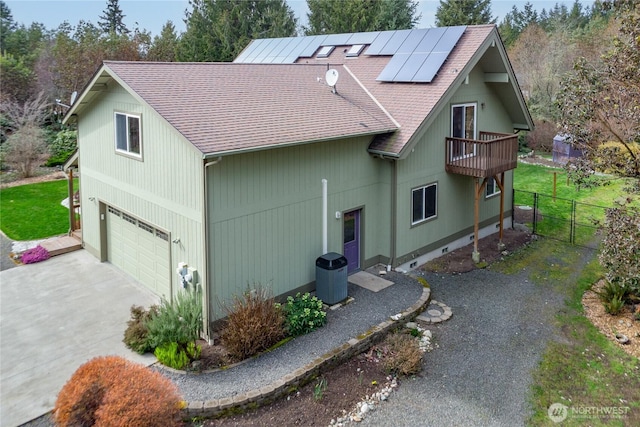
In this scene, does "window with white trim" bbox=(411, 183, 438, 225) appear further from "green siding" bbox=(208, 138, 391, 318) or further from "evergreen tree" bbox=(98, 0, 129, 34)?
"evergreen tree" bbox=(98, 0, 129, 34)

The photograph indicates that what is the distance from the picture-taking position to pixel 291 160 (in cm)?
1110

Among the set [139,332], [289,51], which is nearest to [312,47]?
[289,51]

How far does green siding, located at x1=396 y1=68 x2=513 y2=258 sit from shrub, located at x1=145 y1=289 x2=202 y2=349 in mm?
6247

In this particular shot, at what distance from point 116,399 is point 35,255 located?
385 inches

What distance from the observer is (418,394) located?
8484 mm

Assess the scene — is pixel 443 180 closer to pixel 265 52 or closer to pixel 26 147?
pixel 265 52

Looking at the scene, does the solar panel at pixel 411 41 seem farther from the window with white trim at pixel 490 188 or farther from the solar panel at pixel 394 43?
the window with white trim at pixel 490 188

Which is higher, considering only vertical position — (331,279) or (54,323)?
(331,279)

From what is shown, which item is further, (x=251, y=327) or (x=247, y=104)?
(x=247, y=104)

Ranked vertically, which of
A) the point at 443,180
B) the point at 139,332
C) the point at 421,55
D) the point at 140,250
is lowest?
the point at 139,332

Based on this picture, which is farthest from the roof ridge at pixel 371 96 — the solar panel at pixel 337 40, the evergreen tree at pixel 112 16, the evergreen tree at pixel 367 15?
the evergreen tree at pixel 112 16

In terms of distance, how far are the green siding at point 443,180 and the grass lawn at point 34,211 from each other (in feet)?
39.5

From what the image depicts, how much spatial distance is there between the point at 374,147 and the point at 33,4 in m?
67.8

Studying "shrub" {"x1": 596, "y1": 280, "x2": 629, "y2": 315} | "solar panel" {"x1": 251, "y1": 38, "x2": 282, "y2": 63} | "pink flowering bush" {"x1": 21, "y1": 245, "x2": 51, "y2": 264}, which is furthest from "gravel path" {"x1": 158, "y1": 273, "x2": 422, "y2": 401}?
"solar panel" {"x1": 251, "y1": 38, "x2": 282, "y2": 63}
